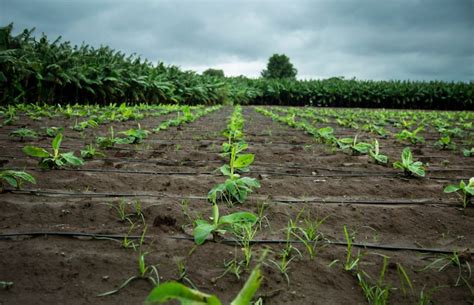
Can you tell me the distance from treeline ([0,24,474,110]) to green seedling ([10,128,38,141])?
4.35 metres

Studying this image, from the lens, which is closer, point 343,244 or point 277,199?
point 343,244

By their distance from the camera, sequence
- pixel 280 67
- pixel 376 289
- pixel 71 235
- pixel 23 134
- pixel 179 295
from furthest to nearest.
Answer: pixel 280 67
pixel 23 134
pixel 71 235
pixel 376 289
pixel 179 295

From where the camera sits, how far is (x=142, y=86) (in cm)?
1273

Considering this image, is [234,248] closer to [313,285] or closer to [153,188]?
[313,285]

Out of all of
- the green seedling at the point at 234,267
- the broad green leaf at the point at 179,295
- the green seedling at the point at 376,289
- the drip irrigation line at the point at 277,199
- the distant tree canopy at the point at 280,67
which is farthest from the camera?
the distant tree canopy at the point at 280,67

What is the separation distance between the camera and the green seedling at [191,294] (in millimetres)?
731

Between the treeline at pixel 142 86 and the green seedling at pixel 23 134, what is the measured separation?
4347mm

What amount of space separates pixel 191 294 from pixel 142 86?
12712mm

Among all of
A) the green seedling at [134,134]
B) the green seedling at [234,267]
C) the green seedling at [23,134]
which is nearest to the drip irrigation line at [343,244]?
the green seedling at [234,267]

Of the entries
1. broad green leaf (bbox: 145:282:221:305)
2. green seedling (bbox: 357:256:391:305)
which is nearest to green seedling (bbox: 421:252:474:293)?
green seedling (bbox: 357:256:391:305)

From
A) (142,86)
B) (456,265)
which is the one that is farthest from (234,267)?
(142,86)

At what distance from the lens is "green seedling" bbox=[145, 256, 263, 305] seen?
0.73 metres

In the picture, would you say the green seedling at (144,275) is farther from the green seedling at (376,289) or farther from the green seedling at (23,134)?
the green seedling at (23,134)

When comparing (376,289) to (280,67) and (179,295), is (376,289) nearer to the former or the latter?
(179,295)
